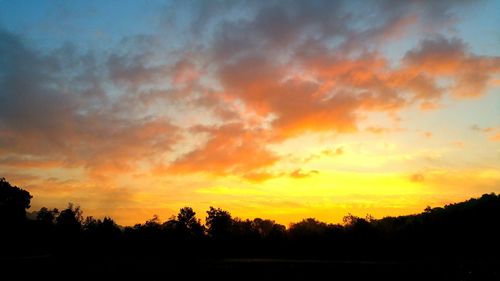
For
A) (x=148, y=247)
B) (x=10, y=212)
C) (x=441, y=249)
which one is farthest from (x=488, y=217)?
(x=10, y=212)

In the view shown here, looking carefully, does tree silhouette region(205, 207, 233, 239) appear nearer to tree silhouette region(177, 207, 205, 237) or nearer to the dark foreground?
tree silhouette region(177, 207, 205, 237)

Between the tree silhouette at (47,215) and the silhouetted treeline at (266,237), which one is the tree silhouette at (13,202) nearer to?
the silhouetted treeline at (266,237)

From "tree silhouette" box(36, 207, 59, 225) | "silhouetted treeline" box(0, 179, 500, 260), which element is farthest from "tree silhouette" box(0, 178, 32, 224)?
"tree silhouette" box(36, 207, 59, 225)

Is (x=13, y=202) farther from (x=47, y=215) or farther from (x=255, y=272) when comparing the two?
(x=255, y=272)

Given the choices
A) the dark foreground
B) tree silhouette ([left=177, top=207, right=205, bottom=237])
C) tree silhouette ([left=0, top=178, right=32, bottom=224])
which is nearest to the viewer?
the dark foreground

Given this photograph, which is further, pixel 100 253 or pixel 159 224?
pixel 159 224

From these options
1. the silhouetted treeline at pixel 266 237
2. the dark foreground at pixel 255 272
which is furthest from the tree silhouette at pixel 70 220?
the dark foreground at pixel 255 272

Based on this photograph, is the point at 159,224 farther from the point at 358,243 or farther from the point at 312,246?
the point at 358,243

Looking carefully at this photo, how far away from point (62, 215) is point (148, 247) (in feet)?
168

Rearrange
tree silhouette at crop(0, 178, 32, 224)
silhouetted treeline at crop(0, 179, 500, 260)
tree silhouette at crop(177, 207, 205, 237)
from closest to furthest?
silhouetted treeline at crop(0, 179, 500, 260)
tree silhouette at crop(0, 178, 32, 224)
tree silhouette at crop(177, 207, 205, 237)

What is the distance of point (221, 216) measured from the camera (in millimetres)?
151750

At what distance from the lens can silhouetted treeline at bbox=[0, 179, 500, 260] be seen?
98.2m

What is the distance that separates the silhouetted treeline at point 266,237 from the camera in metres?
98.2

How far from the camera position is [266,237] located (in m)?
129
